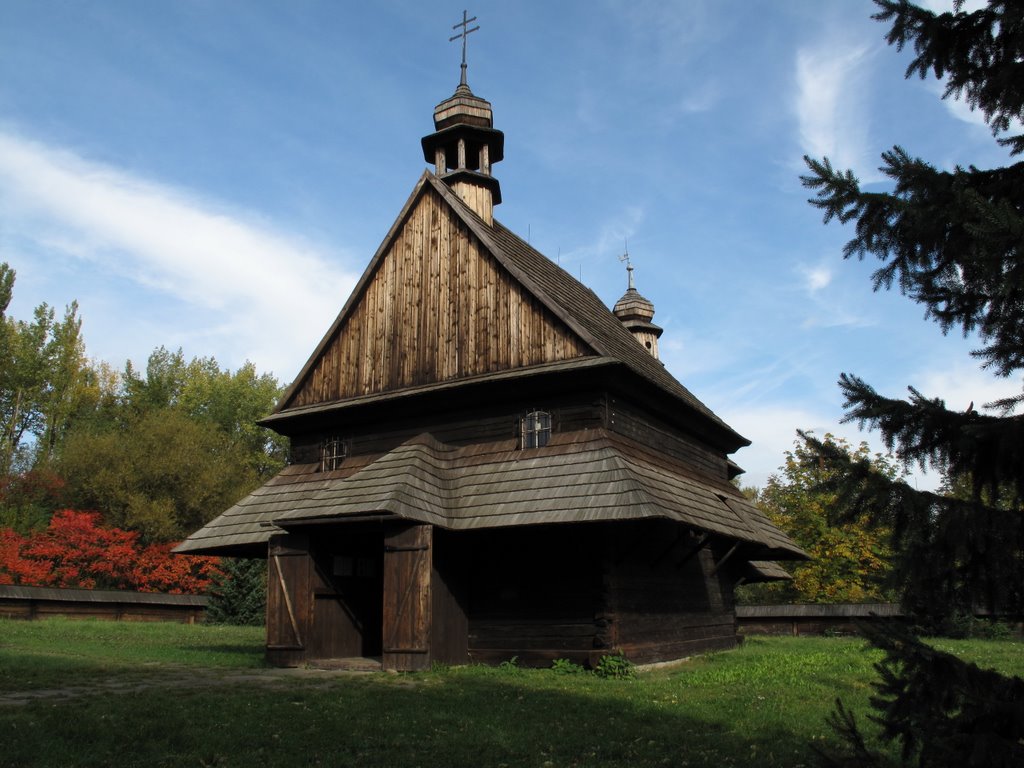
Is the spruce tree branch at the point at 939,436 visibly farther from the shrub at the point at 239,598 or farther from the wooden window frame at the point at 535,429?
the shrub at the point at 239,598

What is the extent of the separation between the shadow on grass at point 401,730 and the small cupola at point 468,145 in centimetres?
1269

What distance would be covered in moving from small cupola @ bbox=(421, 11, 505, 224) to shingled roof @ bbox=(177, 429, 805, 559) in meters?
6.95

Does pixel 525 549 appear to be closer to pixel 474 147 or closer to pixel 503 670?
pixel 503 670

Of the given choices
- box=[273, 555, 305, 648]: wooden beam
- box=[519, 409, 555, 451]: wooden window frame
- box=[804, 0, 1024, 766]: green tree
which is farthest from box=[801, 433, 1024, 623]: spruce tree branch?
box=[273, 555, 305, 648]: wooden beam

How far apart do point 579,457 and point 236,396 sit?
137 ft

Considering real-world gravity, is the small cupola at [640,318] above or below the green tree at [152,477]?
above

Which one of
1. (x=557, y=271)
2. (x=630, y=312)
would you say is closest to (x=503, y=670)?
(x=557, y=271)

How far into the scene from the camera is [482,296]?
16.1m

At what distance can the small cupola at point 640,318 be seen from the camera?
30.9 metres

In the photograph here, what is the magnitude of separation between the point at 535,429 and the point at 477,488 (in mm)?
1600

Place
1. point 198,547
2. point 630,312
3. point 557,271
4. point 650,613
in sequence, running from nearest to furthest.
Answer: point 650,613, point 198,547, point 557,271, point 630,312

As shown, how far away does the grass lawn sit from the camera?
6.61m

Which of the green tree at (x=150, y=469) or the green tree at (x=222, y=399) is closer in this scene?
the green tree at (x=150, y=469)

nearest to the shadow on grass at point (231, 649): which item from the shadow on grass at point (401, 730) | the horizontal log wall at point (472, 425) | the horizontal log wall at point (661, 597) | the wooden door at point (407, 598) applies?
the wooden door at point (407, 598)
